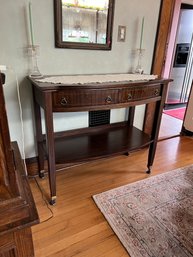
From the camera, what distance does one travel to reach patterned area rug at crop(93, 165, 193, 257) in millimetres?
1215

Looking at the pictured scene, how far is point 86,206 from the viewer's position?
1.51 metres

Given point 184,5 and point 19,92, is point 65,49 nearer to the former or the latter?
point 19,92

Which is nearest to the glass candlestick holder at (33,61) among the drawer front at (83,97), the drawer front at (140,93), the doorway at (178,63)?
the drawer front at (83,97)

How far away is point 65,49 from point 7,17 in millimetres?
448

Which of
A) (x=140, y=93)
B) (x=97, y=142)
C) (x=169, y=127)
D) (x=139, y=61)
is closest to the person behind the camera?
(x=140, y=93)

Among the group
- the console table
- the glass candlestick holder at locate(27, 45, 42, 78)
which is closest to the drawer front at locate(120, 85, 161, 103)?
the console table

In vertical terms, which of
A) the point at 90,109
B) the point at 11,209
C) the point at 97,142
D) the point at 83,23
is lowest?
the point at 97,142

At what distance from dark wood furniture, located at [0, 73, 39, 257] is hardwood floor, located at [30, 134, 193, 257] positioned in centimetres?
61

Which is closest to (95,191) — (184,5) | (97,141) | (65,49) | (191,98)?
(97,141)

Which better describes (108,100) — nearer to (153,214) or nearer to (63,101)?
(63,101)

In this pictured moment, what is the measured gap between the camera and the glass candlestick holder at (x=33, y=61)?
1411 mm

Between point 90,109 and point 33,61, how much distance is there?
1.95ft

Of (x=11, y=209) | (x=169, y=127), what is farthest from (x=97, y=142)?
(x=169, y=127)

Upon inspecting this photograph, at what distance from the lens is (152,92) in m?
1.58
